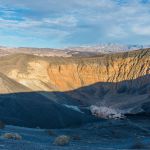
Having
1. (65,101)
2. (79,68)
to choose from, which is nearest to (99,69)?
(79,68)

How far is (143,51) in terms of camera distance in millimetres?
104250

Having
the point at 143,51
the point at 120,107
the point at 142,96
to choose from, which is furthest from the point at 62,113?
the point at 143,51

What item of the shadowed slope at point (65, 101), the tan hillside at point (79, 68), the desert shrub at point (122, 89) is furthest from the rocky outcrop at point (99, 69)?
the desert shrub at point (122, 89)

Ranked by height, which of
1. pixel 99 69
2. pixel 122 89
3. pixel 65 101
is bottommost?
pixel 65 101

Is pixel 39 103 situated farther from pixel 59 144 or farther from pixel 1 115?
pixel 59 144

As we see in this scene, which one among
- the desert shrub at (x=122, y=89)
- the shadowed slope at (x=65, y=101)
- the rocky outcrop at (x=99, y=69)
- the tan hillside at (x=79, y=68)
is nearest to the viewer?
the shadowed slope at (x=65, y=101)

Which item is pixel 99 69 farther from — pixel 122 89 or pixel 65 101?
pixel 65 101

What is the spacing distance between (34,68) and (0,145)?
7354cm

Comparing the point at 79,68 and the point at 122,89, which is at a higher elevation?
the point at 79,68

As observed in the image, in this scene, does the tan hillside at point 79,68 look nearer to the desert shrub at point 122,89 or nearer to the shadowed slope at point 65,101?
the shadowed slope at point 65,101

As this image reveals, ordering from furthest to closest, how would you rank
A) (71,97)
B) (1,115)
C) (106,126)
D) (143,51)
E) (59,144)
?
(143,51)
(71,97)
(1,115)
(106,126)
(59,144)

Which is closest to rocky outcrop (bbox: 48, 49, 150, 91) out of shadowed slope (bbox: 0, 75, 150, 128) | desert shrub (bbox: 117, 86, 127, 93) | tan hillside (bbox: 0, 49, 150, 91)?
tan hillside (bbox: 0, 49, 150, 91)

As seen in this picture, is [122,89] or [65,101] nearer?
[65,101]

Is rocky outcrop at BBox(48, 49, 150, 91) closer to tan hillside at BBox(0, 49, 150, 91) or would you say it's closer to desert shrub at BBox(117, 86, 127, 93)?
tan hillside at BBox(0, 49, 150, 91)
